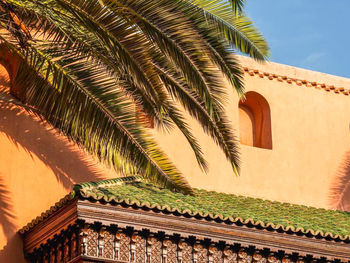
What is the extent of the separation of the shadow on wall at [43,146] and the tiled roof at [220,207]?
109 cm

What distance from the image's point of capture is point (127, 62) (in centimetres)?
1070

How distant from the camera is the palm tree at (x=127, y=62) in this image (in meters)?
10.7

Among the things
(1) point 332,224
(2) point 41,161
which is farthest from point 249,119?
(2) point 41,161

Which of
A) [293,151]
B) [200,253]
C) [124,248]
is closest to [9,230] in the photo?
[124,248]

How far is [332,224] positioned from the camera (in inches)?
580

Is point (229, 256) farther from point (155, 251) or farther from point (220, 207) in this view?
point (220, 207)

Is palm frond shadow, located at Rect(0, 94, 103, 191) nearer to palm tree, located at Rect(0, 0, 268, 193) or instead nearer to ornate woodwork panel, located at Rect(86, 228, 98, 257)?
palm tree, located at Rect(0, 0, 268, 193)

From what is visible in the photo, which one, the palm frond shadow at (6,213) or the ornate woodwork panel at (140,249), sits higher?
the palm frond shadow at (6,213)

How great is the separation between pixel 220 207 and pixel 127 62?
4.01m

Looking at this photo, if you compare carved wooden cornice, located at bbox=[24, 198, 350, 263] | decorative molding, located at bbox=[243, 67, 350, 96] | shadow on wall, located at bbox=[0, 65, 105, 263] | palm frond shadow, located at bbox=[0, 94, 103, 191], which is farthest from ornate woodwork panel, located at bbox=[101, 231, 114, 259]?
decorative molding, located at bbox=[243, 67, 350, 96]

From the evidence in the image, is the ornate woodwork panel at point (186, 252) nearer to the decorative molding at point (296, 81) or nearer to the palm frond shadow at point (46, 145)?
the palm frond shadow at point (46, 145)

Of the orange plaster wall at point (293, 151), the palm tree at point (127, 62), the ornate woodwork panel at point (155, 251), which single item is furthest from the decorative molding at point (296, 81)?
the ornate woodwork panel at point (155, 251)

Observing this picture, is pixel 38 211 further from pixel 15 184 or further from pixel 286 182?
pixel 286 182

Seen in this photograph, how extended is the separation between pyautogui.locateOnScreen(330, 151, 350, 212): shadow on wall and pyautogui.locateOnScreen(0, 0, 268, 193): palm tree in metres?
5.53
